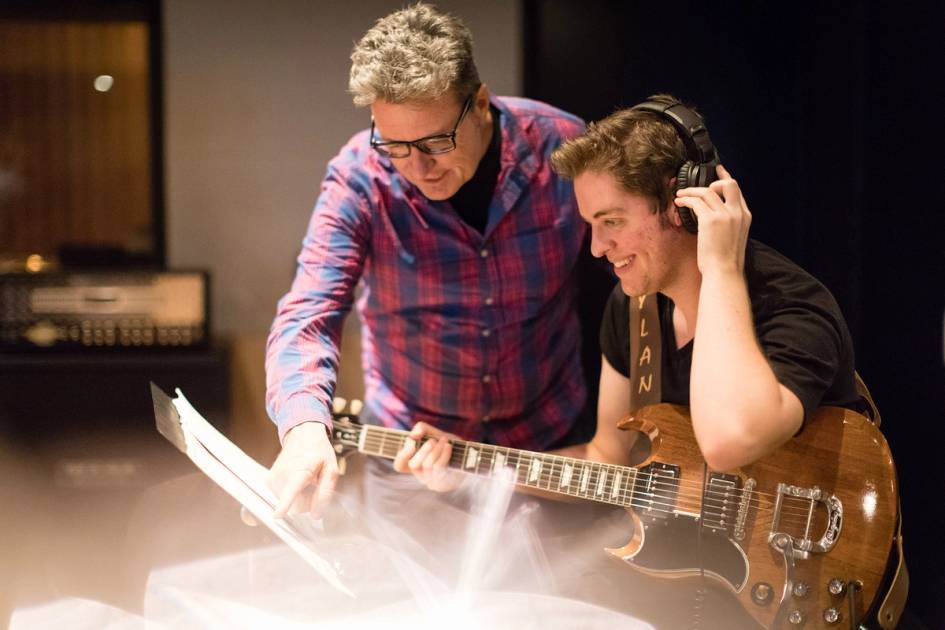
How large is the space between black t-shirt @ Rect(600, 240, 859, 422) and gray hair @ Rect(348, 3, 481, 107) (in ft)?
1.88

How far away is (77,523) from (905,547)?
2536 mm

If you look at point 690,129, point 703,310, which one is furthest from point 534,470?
point 690,129

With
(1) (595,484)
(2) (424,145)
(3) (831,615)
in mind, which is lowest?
(3) (831,615)

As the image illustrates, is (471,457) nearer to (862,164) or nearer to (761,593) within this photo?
(761,593)

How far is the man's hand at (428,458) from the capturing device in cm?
173

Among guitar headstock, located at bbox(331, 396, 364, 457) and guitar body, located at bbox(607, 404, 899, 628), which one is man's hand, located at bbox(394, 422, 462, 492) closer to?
guitar headstock, located at bbox(331, 396, 364, 457)

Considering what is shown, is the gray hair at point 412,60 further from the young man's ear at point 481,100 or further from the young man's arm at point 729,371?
the young man's arm at point 729,371

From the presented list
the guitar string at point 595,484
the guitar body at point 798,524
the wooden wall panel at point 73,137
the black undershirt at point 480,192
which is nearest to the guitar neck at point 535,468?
the guitar string at point 595,484

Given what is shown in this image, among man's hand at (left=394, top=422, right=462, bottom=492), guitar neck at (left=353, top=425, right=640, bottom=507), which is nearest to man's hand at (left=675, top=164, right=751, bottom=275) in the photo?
guitar neck at (left=353, top=425, right=640, bottom=507)

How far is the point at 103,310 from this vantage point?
3.27 m

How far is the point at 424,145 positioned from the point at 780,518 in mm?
822

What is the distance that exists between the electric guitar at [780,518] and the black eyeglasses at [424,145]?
563 millimetres

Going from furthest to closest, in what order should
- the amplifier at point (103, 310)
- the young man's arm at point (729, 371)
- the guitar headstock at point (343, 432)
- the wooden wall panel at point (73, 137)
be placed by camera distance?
the wooden wall panel at point (73, 137), the amplifier at point (103, 310), the guitar headstock at point (343, 432), the young man's arm at point (729, 371)

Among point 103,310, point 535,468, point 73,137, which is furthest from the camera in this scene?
point 73,137
